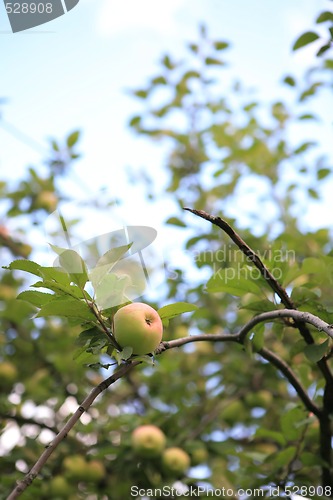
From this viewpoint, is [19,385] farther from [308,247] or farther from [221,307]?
[308,247]

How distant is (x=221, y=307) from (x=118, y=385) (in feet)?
2.59

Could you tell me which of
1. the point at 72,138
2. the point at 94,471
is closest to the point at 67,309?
the point at 94,471

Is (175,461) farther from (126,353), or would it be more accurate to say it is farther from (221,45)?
(221,45)

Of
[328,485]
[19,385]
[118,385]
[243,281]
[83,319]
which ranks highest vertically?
[83,319]

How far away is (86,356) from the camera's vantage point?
1167mm

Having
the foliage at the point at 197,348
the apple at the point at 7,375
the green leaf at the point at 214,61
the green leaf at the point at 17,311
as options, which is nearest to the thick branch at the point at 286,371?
the foliage at the point at 197,348

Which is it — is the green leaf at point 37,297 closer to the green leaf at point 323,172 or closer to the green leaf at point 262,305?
the green leaf at point 262,305

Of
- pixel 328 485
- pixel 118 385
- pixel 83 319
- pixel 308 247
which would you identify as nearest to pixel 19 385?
pixel 118 385

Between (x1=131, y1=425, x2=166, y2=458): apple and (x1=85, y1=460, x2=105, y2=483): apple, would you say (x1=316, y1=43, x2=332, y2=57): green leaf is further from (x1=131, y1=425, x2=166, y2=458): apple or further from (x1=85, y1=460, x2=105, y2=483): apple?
(x1=85, y1=460, x2=105, y2=483): apple

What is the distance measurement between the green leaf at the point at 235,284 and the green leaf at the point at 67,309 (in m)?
0.38

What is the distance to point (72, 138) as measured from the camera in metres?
2.95

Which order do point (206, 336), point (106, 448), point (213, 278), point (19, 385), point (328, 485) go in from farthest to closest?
1. point (19, 385)
2. point (106, 448)
3. point (328, 485)
4. point (213, 278)
5. point (206, 336)

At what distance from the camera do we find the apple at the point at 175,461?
6.78ft

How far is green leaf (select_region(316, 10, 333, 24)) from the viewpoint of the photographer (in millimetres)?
1694
